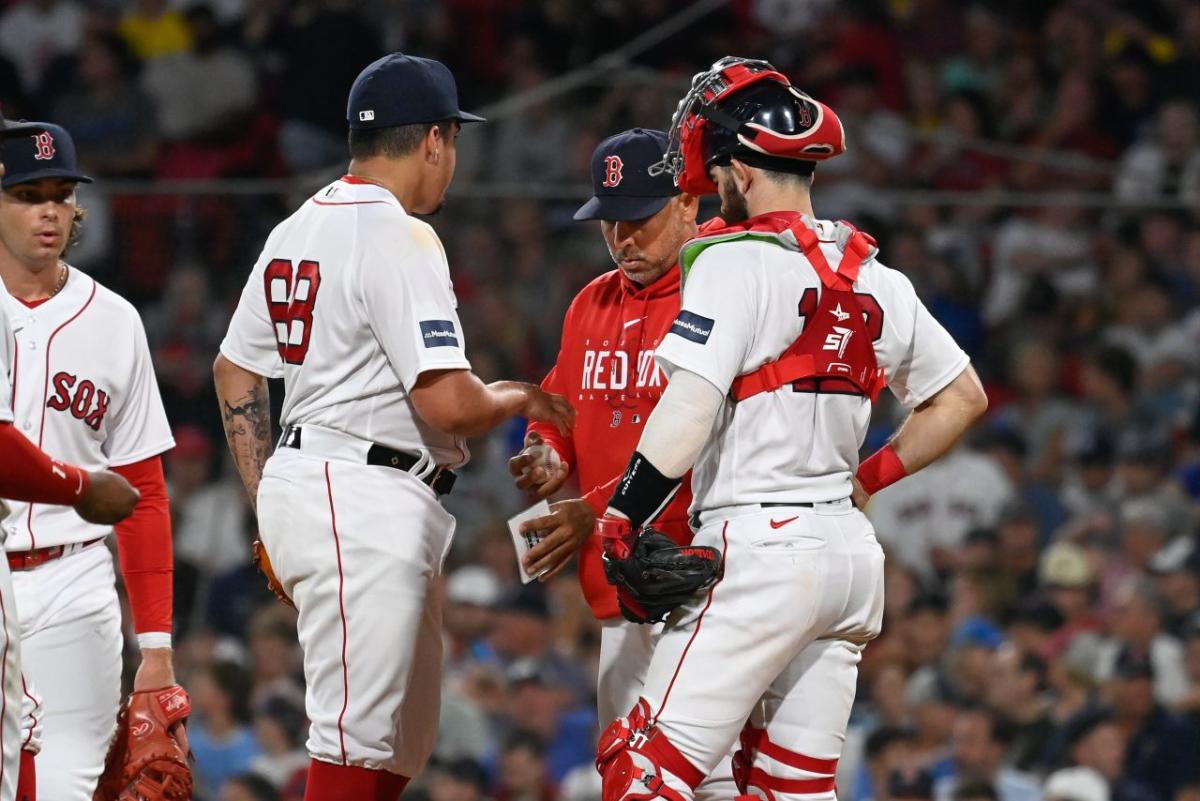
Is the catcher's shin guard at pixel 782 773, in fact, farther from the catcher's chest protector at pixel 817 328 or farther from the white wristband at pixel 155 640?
the white wristband at pixel 155 640

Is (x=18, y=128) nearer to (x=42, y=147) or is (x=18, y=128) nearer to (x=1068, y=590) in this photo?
(x=42, y=147)

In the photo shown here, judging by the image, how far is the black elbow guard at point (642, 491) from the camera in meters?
3.53

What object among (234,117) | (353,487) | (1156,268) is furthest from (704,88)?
(234,117)

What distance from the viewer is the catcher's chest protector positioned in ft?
11.9

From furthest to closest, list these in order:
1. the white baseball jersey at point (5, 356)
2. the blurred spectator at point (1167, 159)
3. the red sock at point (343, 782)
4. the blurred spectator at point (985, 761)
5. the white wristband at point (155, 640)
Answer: the blurred spectator at point (1167, 159) → the blurred spectator at point (985, 761) → the white wristband at point (155, 640) → the red sock at point (343, 782) → the white baseball jersey at point (5, 356)

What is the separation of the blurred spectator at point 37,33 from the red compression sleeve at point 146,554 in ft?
22.8

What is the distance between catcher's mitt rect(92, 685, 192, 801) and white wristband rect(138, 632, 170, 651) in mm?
109

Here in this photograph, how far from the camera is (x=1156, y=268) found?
7.11m

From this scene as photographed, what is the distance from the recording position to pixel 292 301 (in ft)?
12.9

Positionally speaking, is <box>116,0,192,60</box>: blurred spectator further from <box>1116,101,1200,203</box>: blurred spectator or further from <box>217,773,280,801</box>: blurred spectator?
<box>1116,101,1200,203</box>: blurred spectator

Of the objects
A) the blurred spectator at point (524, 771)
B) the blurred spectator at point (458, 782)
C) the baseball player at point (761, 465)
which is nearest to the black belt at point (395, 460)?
the baseball player at point (761, 465)

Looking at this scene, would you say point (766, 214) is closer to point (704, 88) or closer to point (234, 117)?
point (704, 88)

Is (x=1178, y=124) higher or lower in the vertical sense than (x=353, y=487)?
higher

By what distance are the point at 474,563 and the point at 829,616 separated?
12.2 ft
